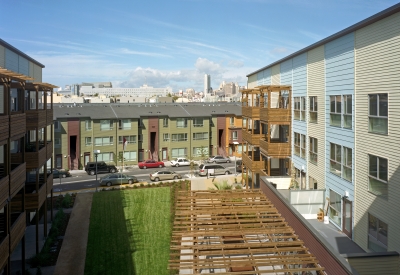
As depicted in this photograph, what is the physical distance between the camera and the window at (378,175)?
15008mm

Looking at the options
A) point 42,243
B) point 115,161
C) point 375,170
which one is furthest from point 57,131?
point 375,170

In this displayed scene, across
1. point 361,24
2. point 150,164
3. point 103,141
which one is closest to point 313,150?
point 361,24

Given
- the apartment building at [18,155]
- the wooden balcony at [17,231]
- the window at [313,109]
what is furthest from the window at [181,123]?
the wooden balcony at [17,231]

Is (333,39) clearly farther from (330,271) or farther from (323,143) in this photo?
(330,271)

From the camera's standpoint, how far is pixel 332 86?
66.2 feet

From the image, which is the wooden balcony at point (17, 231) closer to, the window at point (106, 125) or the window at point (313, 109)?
the window at point (313, 109)

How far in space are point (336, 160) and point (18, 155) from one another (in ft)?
59.8

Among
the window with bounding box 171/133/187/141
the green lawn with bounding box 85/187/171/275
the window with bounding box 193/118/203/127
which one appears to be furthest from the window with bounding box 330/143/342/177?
the window with bounding box 193/118/203/127

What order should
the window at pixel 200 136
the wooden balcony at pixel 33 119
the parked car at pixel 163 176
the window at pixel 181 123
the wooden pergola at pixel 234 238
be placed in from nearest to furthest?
the wooden pergola at pixel 234 238 → the wooden balcony at pixel 33 119 → the parked car at pixel 163 176 → the window at pixel 181 123 → the window at pixel 200 136

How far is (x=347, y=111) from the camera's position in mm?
18328

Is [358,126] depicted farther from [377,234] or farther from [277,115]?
[277,115]

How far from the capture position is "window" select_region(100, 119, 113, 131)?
50.6 meters

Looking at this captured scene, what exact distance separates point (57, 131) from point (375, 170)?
41748 millimetres

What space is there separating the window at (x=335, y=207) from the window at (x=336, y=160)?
1.25 m
